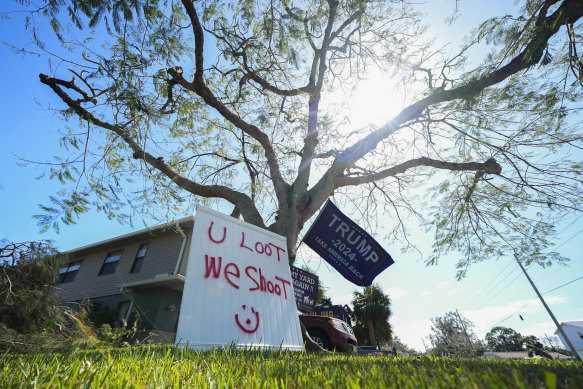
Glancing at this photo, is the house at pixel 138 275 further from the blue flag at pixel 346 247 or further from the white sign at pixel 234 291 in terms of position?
the white sign at pixel 234 291

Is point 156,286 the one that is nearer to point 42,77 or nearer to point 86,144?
point 86,144

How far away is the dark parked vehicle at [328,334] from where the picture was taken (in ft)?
24.6

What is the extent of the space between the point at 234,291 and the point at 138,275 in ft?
37.1

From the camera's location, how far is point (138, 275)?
1144cm

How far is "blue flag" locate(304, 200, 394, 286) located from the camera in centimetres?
419

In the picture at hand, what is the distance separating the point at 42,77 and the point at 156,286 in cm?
888

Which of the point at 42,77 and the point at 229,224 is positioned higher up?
the point at 42,77

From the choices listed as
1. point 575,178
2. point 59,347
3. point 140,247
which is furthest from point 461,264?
point 140,247

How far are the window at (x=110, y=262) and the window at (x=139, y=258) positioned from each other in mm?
1440

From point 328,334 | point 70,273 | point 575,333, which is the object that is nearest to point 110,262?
point 70,273

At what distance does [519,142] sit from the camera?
4.91 m

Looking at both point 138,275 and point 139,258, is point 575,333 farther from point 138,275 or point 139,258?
point 139,258

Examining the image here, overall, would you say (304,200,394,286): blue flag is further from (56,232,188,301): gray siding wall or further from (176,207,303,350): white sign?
(56,232,188,301): gray siding wall

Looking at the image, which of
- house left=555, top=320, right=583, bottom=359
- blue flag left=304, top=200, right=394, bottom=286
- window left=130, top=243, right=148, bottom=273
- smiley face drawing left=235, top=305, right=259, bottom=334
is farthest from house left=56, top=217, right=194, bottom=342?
house left=555, top=320, right=583, bottom=359
